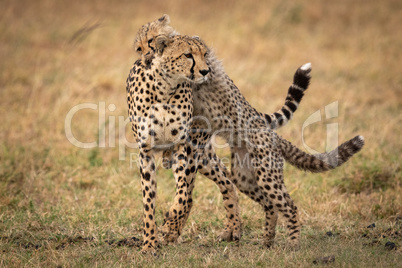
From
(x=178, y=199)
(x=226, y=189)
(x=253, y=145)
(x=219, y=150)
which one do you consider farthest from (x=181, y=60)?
(x=219, y=150)

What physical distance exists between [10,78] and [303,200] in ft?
13.6

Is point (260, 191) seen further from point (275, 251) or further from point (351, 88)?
point (351, 88)

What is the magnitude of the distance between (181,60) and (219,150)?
2023mm

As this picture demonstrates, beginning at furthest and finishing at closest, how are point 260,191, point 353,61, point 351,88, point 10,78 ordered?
point 353,61 < point 351,88 < point 10,78 < point 260,191

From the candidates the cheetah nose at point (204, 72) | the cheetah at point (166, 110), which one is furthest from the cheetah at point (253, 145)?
the cheetah nose at point (204, 72)

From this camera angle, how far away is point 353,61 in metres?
8.35

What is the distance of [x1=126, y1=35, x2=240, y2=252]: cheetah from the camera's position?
348 centimetres

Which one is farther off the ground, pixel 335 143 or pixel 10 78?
pixel 10 78

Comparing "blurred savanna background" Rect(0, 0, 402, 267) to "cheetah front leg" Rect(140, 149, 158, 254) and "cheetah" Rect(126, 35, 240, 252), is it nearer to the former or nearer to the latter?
"cheetah front leg" Rect(140, 149, 158, 254)

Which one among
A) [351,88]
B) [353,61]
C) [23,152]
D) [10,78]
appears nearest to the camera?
[23,152]

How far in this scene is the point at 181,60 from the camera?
3473 millimetres

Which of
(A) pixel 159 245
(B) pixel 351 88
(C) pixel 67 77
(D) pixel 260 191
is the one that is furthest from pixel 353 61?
(A) pixel 159 245

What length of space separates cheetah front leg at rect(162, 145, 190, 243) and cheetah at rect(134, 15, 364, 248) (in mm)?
272

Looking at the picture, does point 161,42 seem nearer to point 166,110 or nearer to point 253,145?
point 166,110
